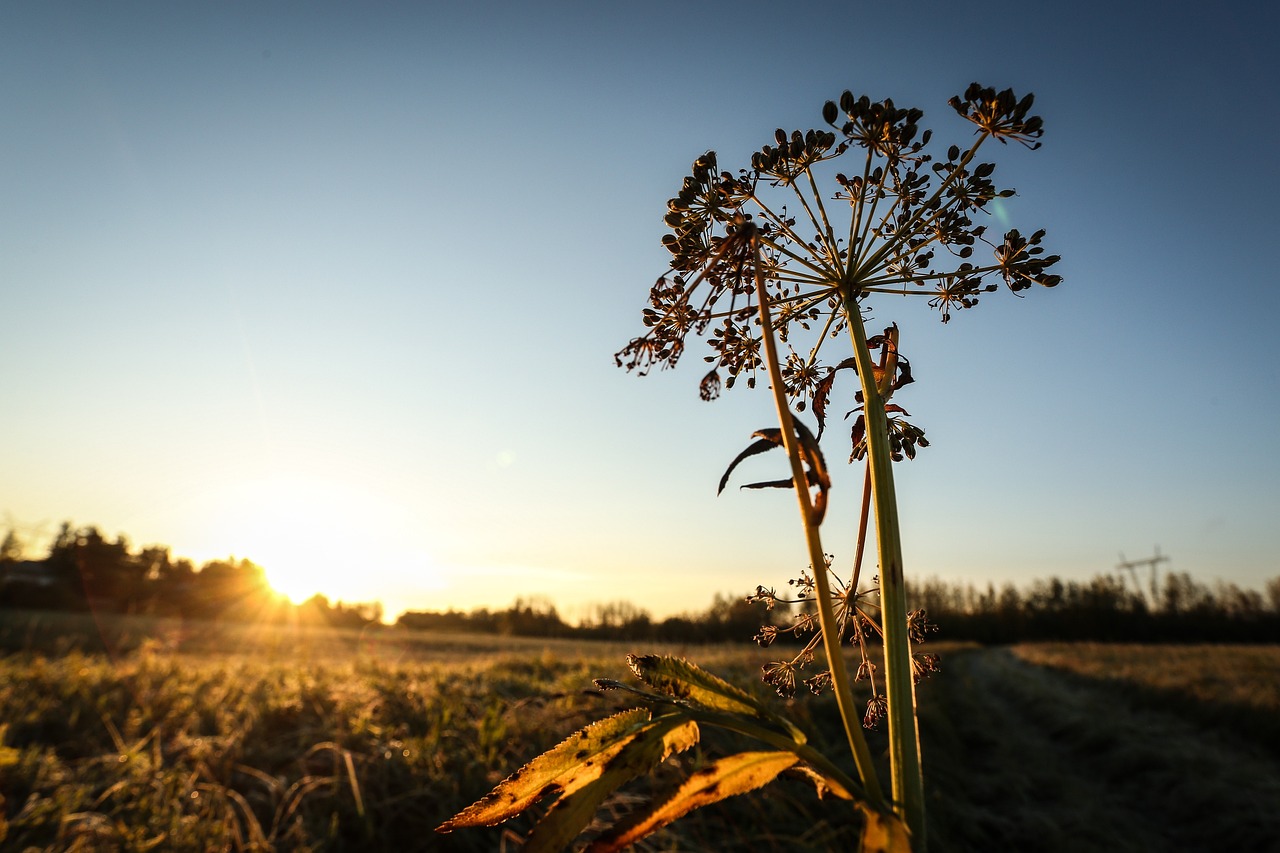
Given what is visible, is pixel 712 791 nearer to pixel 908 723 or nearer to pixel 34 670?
pixel 908 723

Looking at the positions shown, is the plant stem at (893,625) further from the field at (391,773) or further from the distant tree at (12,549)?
the distant tree at (12,549)

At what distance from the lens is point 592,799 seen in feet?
2.39

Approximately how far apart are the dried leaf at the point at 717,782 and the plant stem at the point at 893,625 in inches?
4.5

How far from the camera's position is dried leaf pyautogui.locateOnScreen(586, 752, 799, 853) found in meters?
0.75

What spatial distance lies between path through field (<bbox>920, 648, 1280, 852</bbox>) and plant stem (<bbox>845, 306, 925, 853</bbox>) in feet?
20.9

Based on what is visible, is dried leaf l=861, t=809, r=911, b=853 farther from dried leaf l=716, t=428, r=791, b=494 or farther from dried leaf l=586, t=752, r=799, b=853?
dried leaf l=716, t=428, r=791, b=494

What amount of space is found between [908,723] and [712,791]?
22 cm

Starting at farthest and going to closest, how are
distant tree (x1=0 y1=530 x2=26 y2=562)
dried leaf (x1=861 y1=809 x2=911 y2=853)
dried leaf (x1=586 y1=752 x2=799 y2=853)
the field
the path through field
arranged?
distant tree (x1=0 y1=530 x2=26 y2=562) < the path through field < the field < dried leaf (x1=586 y1=752 x2=799 y2=853) < dried leaf (x1=861 y1=809 x2=911 y2=853)

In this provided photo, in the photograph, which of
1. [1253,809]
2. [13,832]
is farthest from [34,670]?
[1253,809]

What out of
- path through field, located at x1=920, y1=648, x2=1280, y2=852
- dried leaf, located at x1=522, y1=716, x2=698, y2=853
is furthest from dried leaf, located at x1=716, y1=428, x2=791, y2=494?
path through field, located at x1=920, y1=648, x2=1280, y2=852

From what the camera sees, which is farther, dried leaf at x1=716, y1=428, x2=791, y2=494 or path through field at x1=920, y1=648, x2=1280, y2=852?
path through field at x1=920, y1=648, x2=1280, y2=852

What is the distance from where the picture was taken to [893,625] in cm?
82

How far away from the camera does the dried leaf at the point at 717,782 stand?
75cm

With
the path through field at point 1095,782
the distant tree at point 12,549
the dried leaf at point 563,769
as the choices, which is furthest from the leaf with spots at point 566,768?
the distant tree at point 12,549
